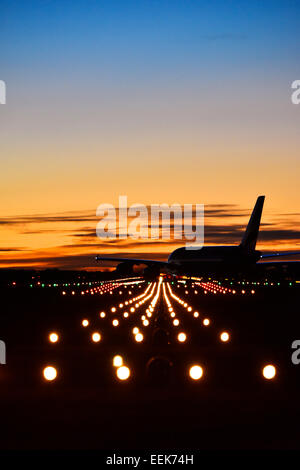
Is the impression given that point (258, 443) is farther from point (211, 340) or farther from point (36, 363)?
point (211, 340)

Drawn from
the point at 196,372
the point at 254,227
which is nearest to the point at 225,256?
the point at 254,227

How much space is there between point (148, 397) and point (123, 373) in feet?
6.11

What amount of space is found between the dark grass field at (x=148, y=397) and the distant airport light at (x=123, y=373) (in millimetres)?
194

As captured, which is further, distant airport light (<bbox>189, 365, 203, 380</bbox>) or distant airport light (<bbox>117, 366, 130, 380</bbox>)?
distant airport light (<bbox>117, 366, 130, 380</bbox>)

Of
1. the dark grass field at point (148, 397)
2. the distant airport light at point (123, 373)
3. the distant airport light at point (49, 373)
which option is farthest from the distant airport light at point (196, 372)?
the distant airport light at point (49, 373)

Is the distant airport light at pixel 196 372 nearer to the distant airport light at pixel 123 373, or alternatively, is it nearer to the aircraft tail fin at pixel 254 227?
the distant airport light at pixel 123 373

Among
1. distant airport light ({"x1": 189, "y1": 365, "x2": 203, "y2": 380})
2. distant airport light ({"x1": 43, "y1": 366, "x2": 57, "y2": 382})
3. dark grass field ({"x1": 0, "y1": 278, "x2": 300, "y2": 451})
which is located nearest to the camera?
dark grass field ({"x1": 0, "y1": 278, "x2": 300, "y2": 451})

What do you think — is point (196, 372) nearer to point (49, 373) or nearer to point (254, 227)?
point (49, 373)

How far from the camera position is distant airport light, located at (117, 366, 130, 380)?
1511 centimetres

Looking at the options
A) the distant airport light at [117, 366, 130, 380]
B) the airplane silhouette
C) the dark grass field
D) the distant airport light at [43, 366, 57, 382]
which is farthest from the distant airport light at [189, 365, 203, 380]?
the airplane silhouette

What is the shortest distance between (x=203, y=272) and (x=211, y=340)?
87.1 metres

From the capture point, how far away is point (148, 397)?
1342 cm

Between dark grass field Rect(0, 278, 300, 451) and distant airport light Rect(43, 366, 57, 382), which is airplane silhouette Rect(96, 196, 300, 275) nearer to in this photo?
dark grass field Rect(0, 278, 300, 451)

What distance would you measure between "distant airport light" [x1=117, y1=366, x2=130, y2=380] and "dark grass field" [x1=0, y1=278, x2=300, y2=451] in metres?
0.19
